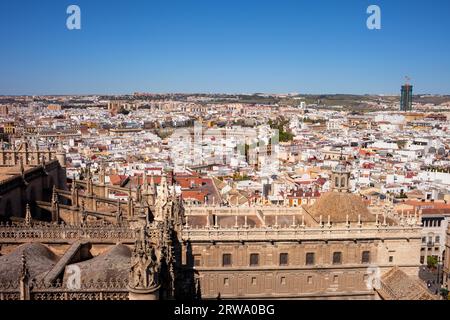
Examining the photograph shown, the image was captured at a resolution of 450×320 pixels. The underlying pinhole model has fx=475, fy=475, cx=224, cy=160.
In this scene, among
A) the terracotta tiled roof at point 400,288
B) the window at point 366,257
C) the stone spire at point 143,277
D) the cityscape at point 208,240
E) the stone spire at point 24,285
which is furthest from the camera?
the window at point 366,257

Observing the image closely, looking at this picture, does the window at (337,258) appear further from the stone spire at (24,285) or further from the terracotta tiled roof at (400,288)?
the stone spire at (24,285)

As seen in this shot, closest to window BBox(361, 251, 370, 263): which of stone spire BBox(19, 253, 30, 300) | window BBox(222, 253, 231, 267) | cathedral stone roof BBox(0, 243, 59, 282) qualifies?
window BBox(222, 253, 231, 267)

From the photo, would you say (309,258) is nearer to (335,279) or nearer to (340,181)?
(335,279)

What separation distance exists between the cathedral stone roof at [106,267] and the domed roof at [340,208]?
15374mm

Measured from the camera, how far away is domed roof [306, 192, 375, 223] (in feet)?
91.8

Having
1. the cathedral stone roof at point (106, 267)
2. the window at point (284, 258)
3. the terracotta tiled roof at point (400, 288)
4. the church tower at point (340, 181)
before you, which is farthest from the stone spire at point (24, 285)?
the church tower at point (340, 181)

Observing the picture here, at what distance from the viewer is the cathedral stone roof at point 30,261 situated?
46.1 feet

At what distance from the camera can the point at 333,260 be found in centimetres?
2755

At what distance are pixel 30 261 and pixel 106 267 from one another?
2.74 m

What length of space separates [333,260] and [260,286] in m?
4.50

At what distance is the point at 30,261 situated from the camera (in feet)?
50.0

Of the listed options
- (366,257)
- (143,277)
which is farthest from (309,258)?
(143,277)
